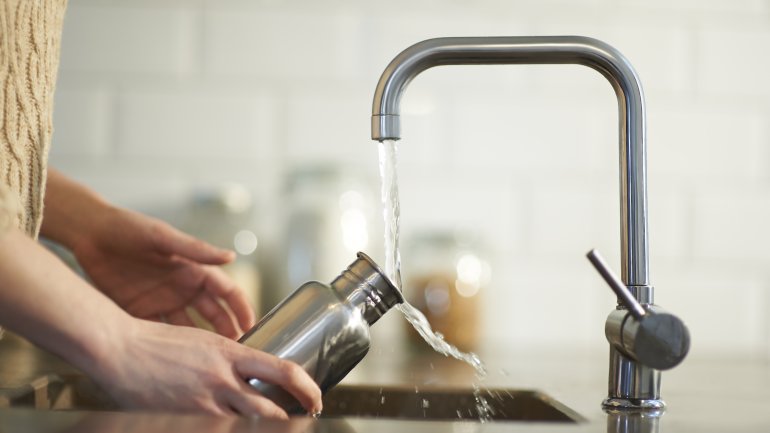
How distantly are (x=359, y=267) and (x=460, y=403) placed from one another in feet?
0.92

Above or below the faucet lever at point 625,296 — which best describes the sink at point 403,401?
below

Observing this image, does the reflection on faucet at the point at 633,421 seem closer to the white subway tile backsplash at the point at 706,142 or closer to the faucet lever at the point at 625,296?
the faucet lever at the point at 625,296

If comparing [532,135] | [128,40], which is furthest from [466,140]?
[128,40]

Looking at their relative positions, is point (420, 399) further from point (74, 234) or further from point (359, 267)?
point (74, 234)

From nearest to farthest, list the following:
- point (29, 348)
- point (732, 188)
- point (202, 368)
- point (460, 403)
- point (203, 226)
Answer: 1. point (202, 368)
2. point (460, 403)
3. point (29, 348)
4. point (203, 226)
5. point (732, 188)

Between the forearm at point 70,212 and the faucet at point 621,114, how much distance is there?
16.9 inches

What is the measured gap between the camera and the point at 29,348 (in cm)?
124

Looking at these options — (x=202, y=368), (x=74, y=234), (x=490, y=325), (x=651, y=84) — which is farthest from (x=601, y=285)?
(x=202, y=368)

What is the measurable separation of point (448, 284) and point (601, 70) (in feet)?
2.39

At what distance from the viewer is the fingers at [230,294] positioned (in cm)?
100

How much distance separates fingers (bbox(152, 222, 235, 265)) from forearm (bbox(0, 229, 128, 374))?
12.3 inches

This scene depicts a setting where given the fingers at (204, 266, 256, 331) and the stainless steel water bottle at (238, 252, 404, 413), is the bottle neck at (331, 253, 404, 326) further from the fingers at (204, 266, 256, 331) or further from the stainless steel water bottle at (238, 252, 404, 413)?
the fingers at (204, 266, 256, 331)

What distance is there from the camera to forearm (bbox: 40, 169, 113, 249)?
1009 mm

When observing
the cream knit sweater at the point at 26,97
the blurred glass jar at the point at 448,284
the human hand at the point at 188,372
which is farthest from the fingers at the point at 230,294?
the blurred glass jar at the point at 448,284
